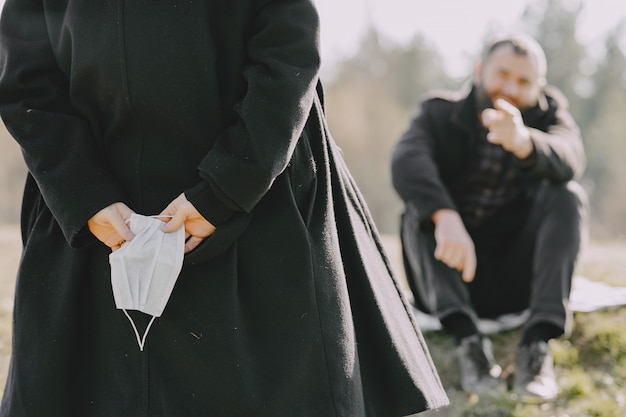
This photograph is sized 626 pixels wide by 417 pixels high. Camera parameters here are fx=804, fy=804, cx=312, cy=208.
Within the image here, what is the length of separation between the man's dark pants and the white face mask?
200 cm

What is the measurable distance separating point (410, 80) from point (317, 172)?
121 ft

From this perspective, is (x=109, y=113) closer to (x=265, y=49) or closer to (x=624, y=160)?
(x=265, y=49)

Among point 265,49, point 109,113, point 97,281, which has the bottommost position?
point 97,281

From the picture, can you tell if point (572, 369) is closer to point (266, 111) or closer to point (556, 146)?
point (556, 146)

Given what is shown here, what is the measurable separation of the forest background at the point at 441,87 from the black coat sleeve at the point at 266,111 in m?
24.3

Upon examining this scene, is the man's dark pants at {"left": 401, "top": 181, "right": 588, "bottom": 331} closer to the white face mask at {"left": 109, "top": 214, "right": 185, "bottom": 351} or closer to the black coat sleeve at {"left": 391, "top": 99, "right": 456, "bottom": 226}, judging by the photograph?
the black coat sleeve at {"left": 391, "top": 99, "right": 456, "bottom": 226}

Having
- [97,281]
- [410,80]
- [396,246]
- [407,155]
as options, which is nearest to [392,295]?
[97,281]

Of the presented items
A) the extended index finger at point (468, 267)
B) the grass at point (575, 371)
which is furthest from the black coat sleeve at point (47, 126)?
the grass at point (575, 371)

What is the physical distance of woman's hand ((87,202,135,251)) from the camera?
200cm

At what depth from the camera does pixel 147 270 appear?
76.6 inches

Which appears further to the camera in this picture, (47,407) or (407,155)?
(407,155)

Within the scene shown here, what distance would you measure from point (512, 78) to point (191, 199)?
2481 millimetres

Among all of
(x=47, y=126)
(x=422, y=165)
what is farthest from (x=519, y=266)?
(x=47, y=126)

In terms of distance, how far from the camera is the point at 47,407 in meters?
2.02
